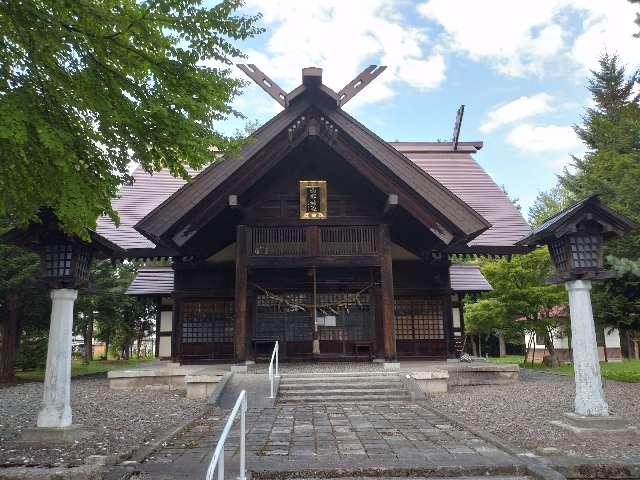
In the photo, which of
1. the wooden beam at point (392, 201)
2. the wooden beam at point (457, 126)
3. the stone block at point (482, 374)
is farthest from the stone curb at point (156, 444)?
the wooden beam at point (457, 126)

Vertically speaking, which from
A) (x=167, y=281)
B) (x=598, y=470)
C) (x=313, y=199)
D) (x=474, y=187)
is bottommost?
(x=598, y=470)

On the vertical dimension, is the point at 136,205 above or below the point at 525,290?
above

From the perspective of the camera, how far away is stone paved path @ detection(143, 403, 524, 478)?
4.88 meters

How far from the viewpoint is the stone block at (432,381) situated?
416 inches

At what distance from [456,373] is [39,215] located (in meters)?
9.70

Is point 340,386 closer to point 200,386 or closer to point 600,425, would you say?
point 200,386

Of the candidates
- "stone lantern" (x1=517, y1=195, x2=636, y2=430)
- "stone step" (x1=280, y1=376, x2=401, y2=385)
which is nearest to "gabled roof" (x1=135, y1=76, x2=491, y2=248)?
"stone step" (x1=280, y1=376, x2=401, y2=385)

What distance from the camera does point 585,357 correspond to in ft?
23.3

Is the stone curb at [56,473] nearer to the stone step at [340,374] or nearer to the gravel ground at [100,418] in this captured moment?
the gravel ground at [100,418]

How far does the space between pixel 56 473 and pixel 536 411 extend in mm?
7207

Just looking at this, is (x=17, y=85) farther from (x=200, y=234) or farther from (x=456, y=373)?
(x=456, y=373)

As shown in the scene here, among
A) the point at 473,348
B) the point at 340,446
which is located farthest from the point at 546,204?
the point at 340,446

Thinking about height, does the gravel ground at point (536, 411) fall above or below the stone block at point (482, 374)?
below

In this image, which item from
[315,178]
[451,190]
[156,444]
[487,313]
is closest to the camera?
[156,444]
